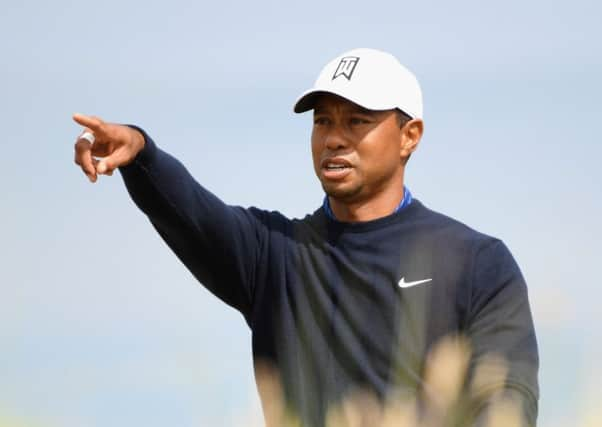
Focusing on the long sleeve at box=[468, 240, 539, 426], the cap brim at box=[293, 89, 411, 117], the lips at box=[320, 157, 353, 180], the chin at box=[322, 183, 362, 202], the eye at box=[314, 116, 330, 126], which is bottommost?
the long sleeve at box=[468, 240, 539, 426]

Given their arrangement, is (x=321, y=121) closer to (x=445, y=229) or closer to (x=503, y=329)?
(x=445, y=229)

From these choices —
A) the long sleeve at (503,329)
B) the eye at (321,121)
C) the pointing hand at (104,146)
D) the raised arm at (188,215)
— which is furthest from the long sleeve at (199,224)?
the long sleeve at (503,329)

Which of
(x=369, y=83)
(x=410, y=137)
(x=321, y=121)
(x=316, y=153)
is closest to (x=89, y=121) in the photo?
(x=316, y=153)

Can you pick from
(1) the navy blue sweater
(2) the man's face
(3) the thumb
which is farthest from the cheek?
(3) the thumb

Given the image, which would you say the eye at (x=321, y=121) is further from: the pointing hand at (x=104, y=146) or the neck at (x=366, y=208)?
the pointing hand at (x=104, y=146)

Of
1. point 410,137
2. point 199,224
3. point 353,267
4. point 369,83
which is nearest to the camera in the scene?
point 199,224

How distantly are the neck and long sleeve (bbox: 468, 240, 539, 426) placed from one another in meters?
0.47

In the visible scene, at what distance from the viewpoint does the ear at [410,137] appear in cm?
507

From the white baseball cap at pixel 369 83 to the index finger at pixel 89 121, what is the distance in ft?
3.88

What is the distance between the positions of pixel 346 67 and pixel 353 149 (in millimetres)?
408

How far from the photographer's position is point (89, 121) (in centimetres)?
386

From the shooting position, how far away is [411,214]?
4938 mm

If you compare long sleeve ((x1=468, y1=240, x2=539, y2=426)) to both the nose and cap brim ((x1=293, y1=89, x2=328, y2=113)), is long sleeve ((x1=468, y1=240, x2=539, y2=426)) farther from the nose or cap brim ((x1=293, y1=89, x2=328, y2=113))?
cap brim ((x1=293, y1=89, x2=328, y2=113))

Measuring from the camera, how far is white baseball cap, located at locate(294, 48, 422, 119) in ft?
15.8
